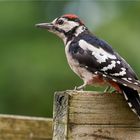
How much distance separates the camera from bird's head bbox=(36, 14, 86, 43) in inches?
220

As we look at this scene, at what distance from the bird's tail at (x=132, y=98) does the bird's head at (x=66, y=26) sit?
879 mm

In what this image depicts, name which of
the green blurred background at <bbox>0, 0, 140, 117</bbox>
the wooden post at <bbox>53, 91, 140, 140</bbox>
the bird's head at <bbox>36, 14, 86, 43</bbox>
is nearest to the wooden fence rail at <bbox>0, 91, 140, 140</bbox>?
the wooden post at <bbox>53, 91, 140, 140</bbox>

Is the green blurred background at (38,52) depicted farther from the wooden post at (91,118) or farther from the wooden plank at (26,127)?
the wooden post at (91,118)

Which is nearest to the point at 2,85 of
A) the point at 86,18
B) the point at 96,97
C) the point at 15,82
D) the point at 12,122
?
the point at 15,82

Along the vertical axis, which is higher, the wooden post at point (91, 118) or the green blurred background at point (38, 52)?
the wooden post at point (91, 118)

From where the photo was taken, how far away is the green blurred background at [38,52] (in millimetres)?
11461

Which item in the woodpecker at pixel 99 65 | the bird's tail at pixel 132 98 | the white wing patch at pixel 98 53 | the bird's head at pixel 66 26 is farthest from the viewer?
the bird's head at pixel 66 26

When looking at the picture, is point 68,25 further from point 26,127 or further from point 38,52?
point 38,52

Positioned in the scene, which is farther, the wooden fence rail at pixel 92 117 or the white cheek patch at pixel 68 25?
the white cheek patch at pixel 68 25

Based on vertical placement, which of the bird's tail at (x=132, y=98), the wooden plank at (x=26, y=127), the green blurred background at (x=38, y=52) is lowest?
the green blurred background at (x=38, y=52)

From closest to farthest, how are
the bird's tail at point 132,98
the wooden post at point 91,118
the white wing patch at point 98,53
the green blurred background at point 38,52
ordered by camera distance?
the wooden post at point 91,118 → the bird's tail at point 132,98 → the white wing patch at point 98,53 → the green blurred background at point 38,52

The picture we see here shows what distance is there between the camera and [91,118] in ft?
14.3

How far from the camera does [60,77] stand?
11539mm

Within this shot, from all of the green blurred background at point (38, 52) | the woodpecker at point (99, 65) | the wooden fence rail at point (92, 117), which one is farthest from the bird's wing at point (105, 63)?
A: the green blurred background at point (38, 52)
